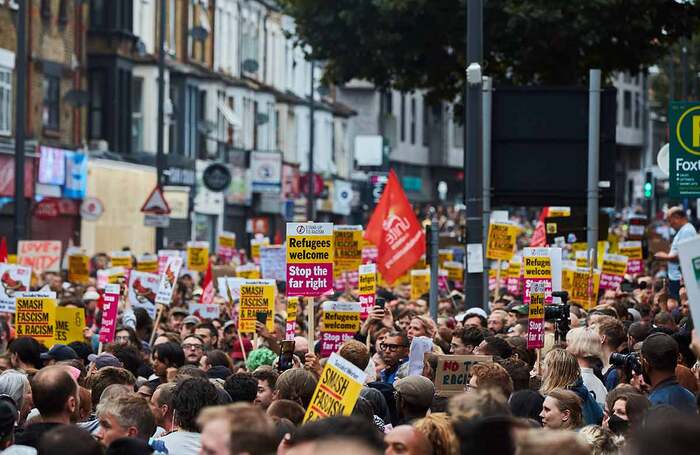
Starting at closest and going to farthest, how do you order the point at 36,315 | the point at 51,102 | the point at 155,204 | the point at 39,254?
the point at 36,315, the point at 39,254, the point at 155,204, the point at 51,102

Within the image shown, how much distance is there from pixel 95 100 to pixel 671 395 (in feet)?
136

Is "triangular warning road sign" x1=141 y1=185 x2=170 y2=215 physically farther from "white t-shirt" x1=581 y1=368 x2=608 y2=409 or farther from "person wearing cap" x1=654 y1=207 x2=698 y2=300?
"white t-shirt" x1=581 y1=368 x2=608 y2=409

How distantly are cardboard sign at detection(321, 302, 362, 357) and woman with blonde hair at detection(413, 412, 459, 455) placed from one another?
7725mm

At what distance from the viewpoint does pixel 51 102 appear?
46.3 m

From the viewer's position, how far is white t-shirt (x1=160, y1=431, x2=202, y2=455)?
30.7 ft

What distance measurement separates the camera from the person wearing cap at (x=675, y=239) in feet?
58.9

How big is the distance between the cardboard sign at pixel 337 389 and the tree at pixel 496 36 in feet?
75.4

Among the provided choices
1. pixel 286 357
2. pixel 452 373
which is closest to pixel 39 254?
pixel 286 357

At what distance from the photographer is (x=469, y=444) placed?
20.2 feet

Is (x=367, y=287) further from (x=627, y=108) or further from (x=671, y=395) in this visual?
(x=627, y=108)

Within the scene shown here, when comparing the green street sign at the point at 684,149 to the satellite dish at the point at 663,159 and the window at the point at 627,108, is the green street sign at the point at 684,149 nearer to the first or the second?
the satellite dish at the point at 663,159

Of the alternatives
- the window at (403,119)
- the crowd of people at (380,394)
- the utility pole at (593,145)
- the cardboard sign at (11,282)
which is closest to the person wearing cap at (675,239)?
the crowd of people at (380,394)

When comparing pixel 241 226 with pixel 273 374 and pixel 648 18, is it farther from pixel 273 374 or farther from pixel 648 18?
pixel 273 374

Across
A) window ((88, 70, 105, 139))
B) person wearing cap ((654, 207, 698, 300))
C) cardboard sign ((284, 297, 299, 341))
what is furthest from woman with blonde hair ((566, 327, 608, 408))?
window ((88, 70, 105, 139))
